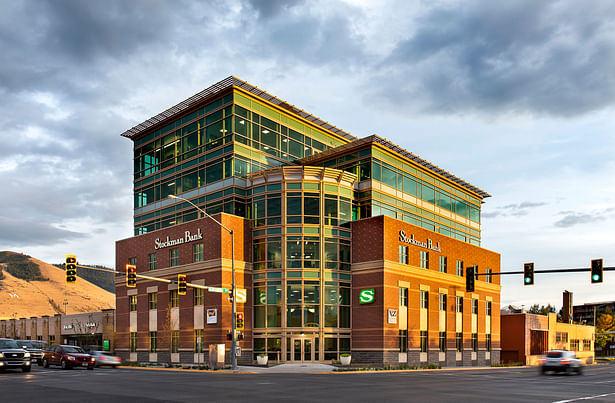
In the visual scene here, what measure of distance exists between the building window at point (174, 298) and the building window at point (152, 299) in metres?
2.61

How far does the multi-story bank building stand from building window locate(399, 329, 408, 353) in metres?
0.15

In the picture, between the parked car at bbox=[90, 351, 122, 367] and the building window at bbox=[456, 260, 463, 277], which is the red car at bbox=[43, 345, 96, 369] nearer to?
the parked car at bbox=[90, 351, 122, 367]

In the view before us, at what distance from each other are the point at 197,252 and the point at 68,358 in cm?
1572

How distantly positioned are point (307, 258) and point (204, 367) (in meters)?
12.5

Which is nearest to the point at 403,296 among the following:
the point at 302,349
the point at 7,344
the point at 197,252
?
the point at 302,349

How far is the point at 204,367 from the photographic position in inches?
1697

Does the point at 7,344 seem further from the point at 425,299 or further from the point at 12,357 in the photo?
the point at 425,299

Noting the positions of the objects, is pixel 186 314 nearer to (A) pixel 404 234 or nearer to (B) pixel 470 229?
(A) pixel 404 234

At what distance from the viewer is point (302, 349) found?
48.1 meters

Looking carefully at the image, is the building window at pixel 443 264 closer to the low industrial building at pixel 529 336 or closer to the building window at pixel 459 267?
the building window at pixel 459 267

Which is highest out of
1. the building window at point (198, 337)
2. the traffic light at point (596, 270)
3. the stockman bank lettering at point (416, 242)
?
the stockman bank lettering at point (416, 242)

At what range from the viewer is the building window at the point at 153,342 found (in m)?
55.3

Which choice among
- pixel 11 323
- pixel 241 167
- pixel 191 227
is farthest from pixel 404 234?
pixel 11 323

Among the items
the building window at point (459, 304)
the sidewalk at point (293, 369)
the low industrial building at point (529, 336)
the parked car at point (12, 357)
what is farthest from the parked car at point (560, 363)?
the low industrial building at point (529, 336)
